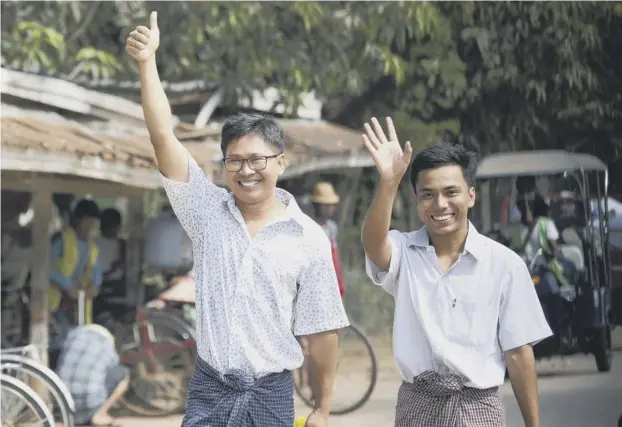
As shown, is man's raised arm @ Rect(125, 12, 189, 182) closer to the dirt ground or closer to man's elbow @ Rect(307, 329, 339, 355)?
man's elbow @ Rect(307, 329, 339, 355)

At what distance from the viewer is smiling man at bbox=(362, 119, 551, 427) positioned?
2861 millimetres

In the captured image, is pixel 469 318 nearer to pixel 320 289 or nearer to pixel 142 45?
pixel 320 289

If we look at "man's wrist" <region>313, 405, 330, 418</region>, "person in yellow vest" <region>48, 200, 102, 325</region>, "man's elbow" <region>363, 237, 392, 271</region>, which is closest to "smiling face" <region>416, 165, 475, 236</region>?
"man's elbow" <region>363, 237, 392, 271</region>

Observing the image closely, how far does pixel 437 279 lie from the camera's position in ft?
9.61

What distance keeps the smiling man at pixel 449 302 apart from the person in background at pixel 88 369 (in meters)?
3.62

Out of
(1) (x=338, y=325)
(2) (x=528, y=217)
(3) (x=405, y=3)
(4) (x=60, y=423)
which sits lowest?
(4) (x=60, y=423)

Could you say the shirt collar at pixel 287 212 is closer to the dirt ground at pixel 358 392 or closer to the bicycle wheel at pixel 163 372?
the dirt ground at pixel 358 392

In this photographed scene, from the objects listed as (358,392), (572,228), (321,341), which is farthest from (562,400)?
(321,341)

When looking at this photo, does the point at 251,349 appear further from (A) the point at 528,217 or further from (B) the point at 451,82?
(B) the point at 451,82

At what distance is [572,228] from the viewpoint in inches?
275

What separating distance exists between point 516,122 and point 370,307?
1697 millimetres

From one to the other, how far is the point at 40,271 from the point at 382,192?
13.1 ft

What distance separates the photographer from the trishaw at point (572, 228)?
6.86m

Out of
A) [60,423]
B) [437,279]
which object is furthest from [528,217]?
[437,279]
